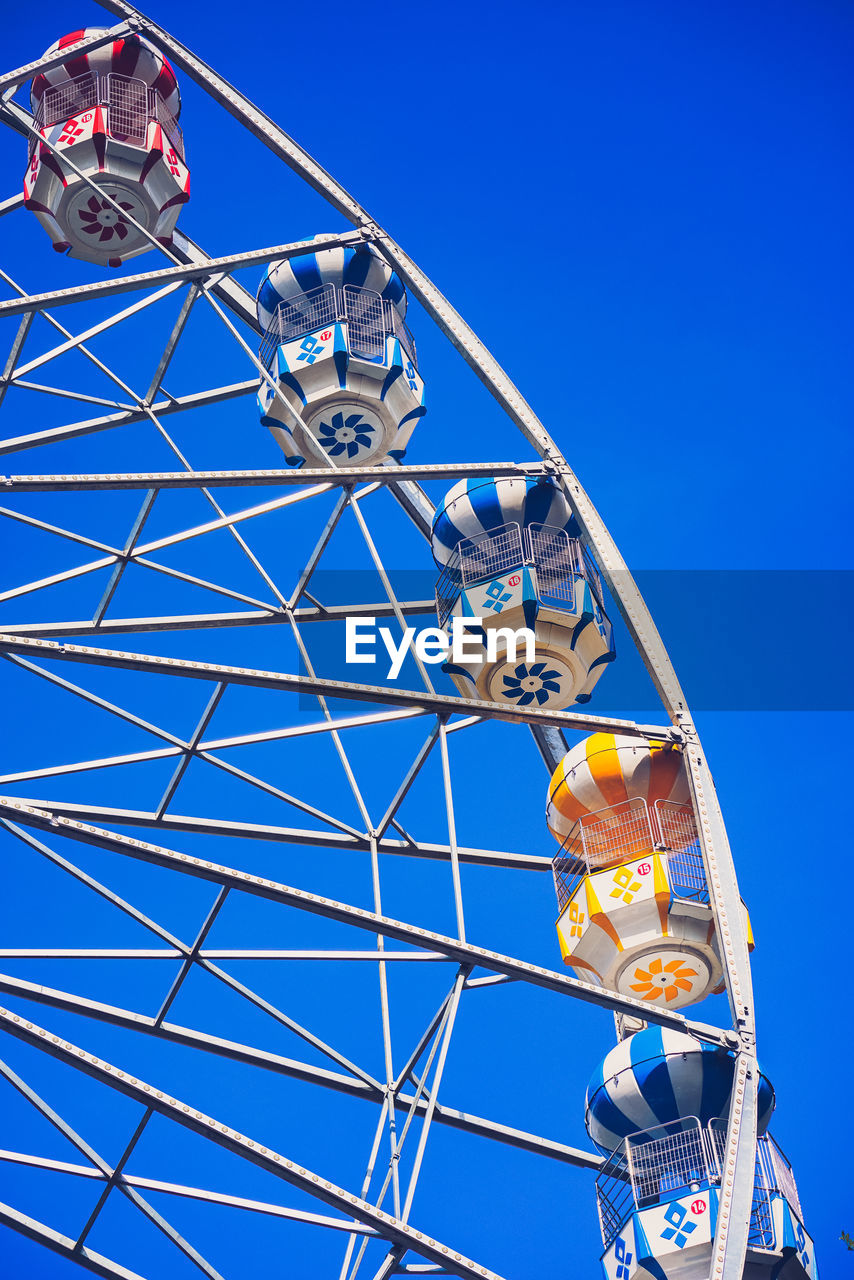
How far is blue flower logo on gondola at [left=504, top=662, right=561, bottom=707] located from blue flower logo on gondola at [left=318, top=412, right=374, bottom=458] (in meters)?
4.56

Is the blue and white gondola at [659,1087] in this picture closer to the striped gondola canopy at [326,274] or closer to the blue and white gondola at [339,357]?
the blue and white gondola at [339,357]

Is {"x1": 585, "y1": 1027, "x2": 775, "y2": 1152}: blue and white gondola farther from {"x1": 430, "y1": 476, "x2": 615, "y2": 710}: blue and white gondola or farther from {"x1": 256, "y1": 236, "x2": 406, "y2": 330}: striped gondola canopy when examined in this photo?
{"x1": 256, "y1": 236, "x2": 406, "y2": 330}: striped gondola canopy

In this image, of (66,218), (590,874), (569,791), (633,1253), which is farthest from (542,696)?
(66,218)

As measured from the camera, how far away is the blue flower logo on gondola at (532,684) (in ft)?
68.8

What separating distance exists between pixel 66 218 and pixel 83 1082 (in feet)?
143

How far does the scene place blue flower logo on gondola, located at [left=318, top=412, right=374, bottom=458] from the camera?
23.0 metres

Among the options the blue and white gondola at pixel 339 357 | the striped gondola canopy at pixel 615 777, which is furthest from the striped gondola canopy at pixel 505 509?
the striped gondola canopy at pixel 615 777

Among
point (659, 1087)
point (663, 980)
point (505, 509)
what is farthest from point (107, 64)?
point (659, 1087)

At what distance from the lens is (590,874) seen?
19.0 m

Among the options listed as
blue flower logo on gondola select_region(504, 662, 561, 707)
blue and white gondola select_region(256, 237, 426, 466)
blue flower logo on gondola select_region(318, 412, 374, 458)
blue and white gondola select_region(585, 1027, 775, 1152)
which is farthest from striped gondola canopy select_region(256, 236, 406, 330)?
blue and white gondola select_region(585, 1027, 775, 1152)

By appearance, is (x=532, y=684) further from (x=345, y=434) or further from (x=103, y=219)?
(x=103, y=219)

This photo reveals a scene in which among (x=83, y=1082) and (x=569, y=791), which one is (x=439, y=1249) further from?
(x=83, y=1082)

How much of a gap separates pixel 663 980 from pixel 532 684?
4478mm

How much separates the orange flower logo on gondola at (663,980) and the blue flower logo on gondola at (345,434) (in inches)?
354
